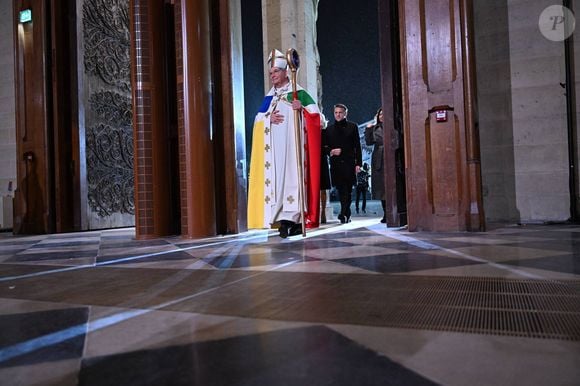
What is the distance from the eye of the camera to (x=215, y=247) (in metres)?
3.67

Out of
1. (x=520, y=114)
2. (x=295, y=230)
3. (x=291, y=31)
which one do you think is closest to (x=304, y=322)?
(x=295, y=230)

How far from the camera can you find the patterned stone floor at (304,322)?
3.07 ft

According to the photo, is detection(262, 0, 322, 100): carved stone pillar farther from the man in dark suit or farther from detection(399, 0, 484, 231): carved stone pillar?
detection(399, 0, 484, 231): carved stone pillar

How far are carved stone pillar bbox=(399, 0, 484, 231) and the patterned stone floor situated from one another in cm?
154

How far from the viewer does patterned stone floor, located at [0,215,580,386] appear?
0.94 metres

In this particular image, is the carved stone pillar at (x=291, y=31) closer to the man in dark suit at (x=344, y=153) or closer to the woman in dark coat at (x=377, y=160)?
the man in dark suit at (x=344, y=153)

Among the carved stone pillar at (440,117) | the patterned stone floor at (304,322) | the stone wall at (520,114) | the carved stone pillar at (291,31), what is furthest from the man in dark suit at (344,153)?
the patterned stone floor at (304,322)

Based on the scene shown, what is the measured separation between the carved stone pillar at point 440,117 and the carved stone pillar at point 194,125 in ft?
6.85

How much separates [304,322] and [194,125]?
3.75 metres

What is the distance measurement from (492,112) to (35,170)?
6508 mm

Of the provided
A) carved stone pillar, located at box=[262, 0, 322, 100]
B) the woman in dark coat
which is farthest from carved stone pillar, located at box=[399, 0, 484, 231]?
carved stone pillar, located at box=[262, 0, 322, 100]

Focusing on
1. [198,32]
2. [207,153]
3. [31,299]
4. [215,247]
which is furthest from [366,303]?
[198,32]

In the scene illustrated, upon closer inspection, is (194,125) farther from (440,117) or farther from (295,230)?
(440,117)

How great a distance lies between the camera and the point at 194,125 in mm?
4754
